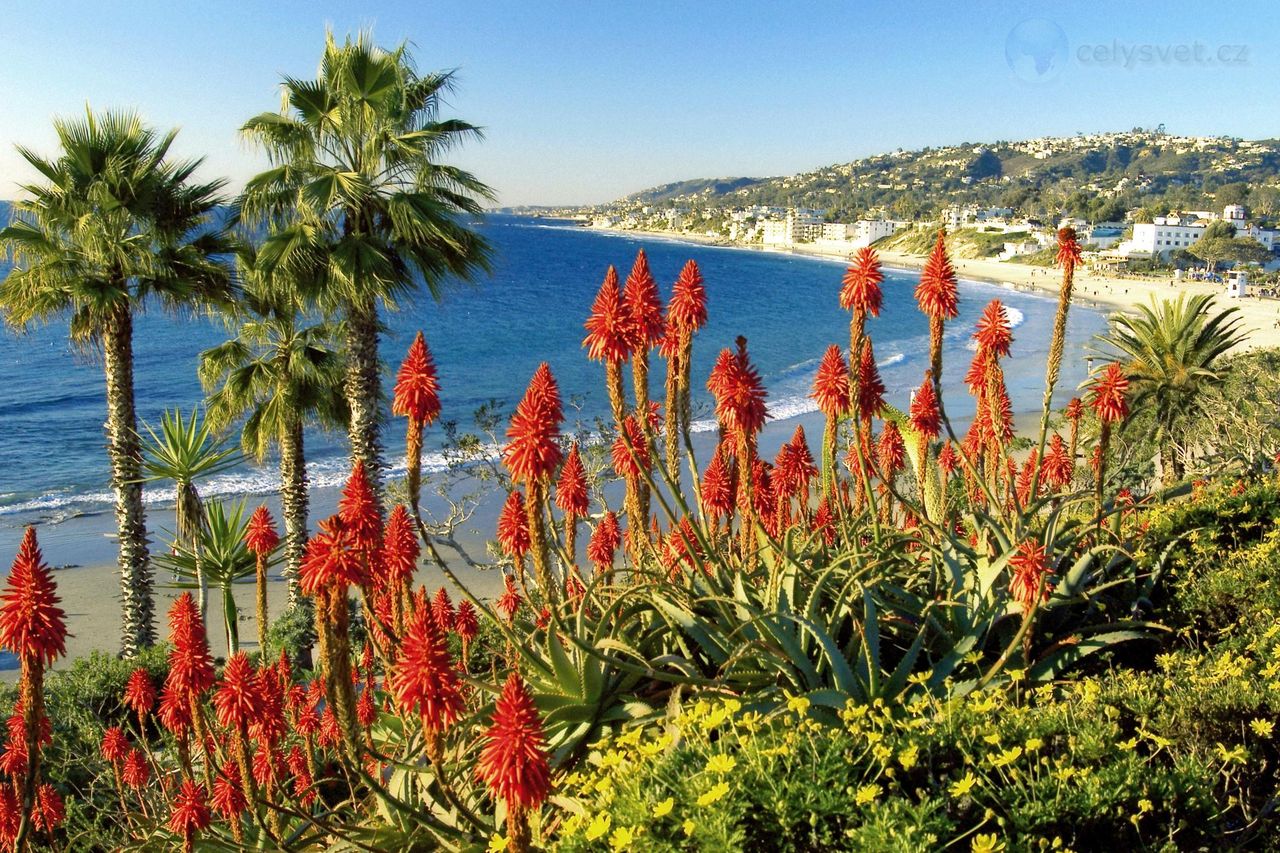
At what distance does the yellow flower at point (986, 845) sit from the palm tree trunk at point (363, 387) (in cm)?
1148

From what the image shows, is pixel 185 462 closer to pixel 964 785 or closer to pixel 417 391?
pixel 417 391

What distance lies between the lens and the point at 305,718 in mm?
5812

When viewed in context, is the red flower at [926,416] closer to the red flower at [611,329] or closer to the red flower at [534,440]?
the red flower at [611,329]

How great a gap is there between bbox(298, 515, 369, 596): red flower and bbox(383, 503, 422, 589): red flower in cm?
82

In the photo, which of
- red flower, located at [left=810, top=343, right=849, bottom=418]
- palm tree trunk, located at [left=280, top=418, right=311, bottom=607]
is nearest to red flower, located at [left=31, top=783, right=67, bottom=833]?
red flower, located at [left=810, top=343, right=849, bottom=418]

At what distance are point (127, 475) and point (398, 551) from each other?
10.3m

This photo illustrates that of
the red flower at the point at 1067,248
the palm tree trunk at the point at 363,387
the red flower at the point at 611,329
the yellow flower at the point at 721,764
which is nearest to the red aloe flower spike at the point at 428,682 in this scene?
the yellow flower at the point at 721,764

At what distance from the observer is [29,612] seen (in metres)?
4.05

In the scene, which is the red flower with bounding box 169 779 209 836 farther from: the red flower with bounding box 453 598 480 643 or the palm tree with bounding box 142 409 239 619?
the palm tree with bounding box 142 409 239 619

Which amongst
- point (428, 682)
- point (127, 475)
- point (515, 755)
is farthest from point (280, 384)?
point (515, 755)

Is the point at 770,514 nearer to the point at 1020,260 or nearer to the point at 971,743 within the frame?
the point at 971,743

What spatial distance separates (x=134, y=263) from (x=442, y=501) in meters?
14.7

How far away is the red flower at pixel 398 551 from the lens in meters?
4.81

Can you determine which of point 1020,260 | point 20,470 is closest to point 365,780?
point 20,470
